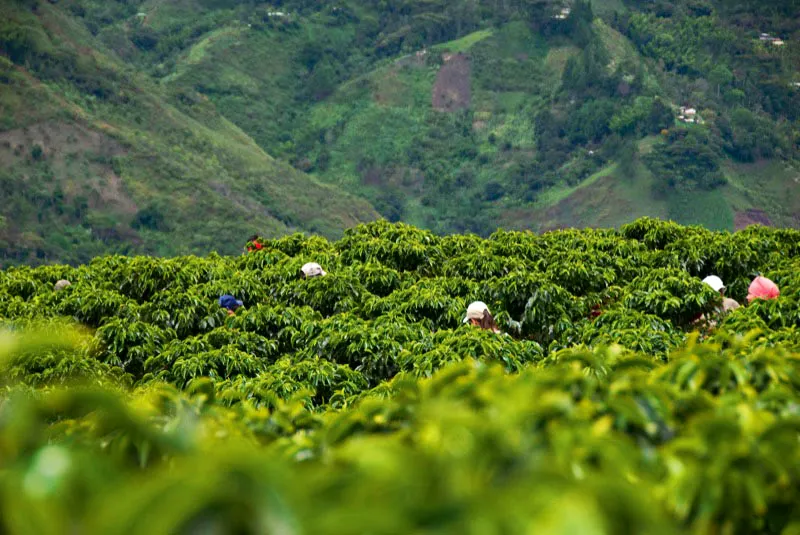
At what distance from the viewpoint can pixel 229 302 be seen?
54.2 feet

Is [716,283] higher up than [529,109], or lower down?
higher up

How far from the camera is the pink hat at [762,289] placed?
15.4 metres

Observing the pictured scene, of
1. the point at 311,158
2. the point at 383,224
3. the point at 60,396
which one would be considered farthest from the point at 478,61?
the point at 60,396

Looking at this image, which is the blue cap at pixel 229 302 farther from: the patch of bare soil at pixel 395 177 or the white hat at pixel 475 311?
the patch of bare soil at pixel 395 177

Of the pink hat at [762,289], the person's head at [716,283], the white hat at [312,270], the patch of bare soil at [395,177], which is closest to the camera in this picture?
the pink hat at [762,289]

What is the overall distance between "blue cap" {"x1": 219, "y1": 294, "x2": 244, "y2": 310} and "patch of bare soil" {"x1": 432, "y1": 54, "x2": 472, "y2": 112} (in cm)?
14165

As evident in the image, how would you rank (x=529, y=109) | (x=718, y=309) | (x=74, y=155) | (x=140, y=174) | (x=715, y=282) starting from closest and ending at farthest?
(x=718, y=309) → (x=715, y=282) → (x=74, y=155) → (x=140, y=174) → (x=529, y=109)

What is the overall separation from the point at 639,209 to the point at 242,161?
53327 millimetres

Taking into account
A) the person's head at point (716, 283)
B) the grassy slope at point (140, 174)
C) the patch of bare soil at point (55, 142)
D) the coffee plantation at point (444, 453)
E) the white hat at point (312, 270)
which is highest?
the coffee plantation at point (444, 453)

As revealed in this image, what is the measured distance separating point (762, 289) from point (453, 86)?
146 m

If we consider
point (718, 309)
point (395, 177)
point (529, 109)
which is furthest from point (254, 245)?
point (529, 109)

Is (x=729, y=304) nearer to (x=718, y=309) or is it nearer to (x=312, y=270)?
(x=718, y=309)

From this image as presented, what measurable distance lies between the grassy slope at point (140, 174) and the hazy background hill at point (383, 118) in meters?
0.28

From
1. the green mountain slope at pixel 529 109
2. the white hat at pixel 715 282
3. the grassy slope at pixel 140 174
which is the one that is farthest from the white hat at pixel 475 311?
the green mountain slope at pixel 529 109
